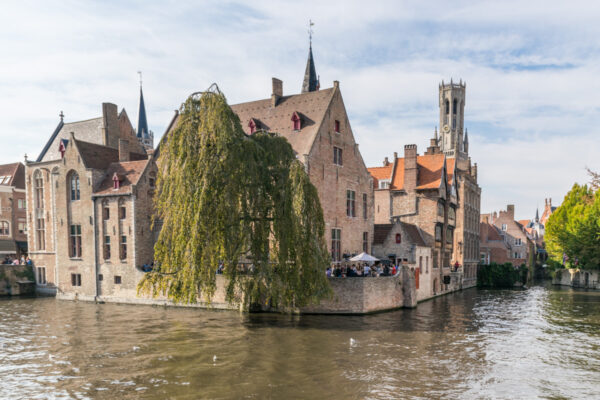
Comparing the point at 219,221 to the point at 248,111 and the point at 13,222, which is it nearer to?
the point at 248,111

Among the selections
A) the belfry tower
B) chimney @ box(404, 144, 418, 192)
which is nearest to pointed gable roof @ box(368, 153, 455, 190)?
chimney @ box(404, 144, 418, 192)

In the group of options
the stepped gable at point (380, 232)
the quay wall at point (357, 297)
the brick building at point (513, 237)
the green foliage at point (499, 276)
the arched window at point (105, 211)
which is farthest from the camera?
the brick building at point (513, 237)

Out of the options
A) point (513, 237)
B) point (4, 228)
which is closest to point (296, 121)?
point (4, 228)

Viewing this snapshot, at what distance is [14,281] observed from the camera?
33719 mm

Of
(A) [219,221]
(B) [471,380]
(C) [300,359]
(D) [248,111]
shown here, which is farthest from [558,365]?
(D) [248,111]

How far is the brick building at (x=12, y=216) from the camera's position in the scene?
42.1 m

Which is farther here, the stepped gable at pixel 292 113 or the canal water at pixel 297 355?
the stepped gable at pixel 292 113

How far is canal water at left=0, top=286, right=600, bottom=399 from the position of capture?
12219 mm

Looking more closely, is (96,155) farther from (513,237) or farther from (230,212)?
(513,237)

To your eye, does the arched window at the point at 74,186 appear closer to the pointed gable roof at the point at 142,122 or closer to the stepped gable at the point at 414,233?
the stepped gable at the point at 414,233

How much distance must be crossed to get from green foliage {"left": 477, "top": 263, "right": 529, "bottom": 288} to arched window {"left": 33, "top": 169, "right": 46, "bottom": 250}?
40.6 metres

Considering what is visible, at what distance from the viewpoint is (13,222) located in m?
43.3

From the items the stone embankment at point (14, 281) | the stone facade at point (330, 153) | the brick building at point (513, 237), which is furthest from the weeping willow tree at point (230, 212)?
the brick building at point (513, 237)

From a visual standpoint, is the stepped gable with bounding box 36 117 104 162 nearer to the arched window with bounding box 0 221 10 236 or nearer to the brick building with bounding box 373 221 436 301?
the arched window with bounding box 0 221 10 236
